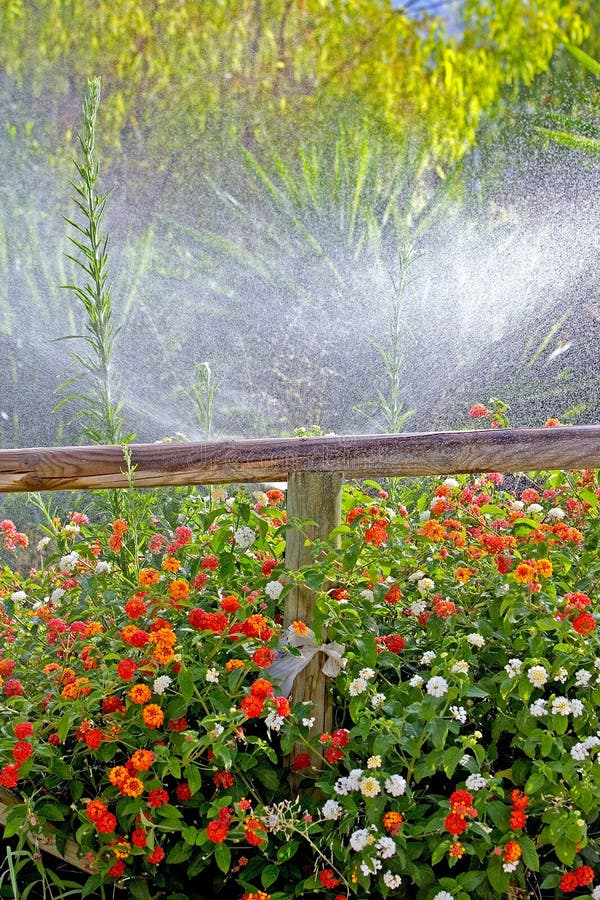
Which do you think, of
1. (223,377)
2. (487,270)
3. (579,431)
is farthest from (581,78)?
(579,431)

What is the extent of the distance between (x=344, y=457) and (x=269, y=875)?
74 centimetres

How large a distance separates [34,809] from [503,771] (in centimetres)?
82

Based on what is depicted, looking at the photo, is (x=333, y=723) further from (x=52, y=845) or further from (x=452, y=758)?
(x=52, y=845)

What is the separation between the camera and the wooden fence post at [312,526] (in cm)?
194

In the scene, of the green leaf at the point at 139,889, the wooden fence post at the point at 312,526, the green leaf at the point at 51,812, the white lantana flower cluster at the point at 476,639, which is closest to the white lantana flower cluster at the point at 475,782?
the white lantana flower cluster at the point at 476,639

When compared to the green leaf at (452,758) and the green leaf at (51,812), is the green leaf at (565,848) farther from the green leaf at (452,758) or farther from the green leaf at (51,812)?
the green leaf at (51,812)

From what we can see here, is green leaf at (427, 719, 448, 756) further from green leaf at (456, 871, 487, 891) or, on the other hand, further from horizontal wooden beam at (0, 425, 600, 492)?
horizontal wooden beam at (0, 425, 600, 492)

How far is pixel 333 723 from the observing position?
197 cm

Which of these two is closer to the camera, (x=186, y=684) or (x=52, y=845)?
(x=186, y=684)

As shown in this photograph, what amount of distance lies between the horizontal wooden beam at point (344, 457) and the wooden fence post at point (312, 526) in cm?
2

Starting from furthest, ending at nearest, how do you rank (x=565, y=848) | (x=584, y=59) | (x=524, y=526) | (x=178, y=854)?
(x=584, y=59), (x=524, y=526), (x=178, y=854), (x=565, y=848)

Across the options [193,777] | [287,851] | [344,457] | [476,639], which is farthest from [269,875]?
[344,457]

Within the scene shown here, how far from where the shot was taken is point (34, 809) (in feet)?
5.98

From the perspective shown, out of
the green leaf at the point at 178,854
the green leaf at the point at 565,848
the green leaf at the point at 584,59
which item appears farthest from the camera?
the green leaf at the point at 584,59
